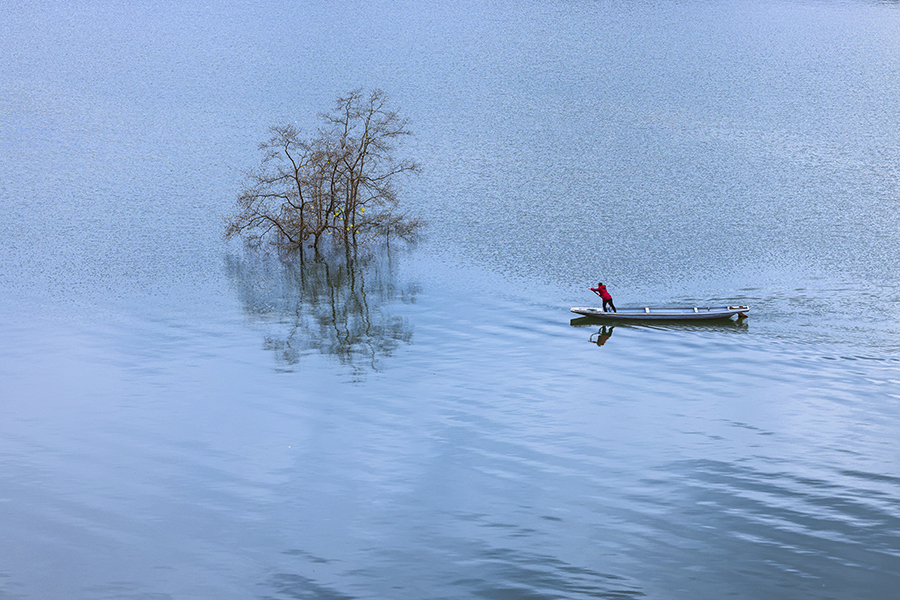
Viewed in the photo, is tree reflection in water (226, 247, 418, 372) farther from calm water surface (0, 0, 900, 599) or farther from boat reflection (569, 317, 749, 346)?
boat reflection (569, 317, 749, 346)

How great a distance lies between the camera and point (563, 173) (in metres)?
85.3

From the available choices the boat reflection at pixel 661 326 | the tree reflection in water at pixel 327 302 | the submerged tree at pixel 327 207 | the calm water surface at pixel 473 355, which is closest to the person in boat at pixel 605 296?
the boat reflection at pixel 661 326

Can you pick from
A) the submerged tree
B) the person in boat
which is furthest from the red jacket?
the submerged tree

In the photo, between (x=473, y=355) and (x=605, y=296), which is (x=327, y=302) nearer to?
(x=473, y=355)

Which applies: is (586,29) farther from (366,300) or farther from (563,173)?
(366,300)

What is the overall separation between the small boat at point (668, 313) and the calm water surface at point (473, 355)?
0.74 meters

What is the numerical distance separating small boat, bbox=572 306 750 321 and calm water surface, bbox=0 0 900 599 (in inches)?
29.0

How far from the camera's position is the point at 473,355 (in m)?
53.0

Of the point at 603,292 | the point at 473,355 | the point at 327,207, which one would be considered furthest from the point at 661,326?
the point at 327,207

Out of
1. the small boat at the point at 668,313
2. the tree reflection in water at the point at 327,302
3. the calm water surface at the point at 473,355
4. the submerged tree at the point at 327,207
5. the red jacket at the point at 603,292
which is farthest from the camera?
the submerged tree at the point at 327,207

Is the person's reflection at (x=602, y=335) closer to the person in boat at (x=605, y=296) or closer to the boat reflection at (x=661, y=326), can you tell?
the boat reflection at (x=661, y=326)

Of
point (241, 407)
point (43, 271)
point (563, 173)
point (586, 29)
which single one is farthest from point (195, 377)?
point (586, 29)

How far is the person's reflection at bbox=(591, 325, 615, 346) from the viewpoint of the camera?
54.9 metres

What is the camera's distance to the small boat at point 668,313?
5481 cm
